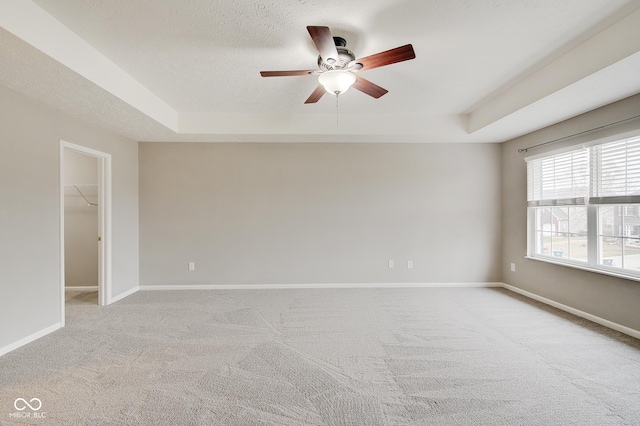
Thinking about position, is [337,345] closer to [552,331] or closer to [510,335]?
[510,335]

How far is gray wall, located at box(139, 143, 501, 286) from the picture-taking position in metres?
4.63

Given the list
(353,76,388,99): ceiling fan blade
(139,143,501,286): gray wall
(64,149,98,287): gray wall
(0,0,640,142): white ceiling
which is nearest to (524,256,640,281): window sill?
(139,143,501,286): gray wall

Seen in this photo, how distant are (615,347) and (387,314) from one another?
205cm

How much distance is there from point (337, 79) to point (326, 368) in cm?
229

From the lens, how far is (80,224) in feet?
14.9

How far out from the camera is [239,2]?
6.24 feet

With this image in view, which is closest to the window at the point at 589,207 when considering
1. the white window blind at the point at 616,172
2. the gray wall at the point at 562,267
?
the white window blind at the point at 616,172

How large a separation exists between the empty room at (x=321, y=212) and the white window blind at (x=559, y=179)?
28mm

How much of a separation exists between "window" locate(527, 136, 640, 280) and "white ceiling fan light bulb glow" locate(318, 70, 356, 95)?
9.82ft

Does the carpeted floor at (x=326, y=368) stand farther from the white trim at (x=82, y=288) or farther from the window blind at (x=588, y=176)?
the window blind at (x=588, y=176)

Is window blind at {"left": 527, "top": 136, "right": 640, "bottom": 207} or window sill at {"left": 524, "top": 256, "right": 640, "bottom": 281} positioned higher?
window blind at {"left": 527, "top": 136, "right": 640, "bottom": 207}

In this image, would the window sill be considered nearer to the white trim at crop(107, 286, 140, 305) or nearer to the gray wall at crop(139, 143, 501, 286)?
the gray wall at crop(139, 143, 501, 286)

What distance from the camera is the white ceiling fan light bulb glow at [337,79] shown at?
225 cm

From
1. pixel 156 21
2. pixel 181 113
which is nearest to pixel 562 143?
pixel 156 21
